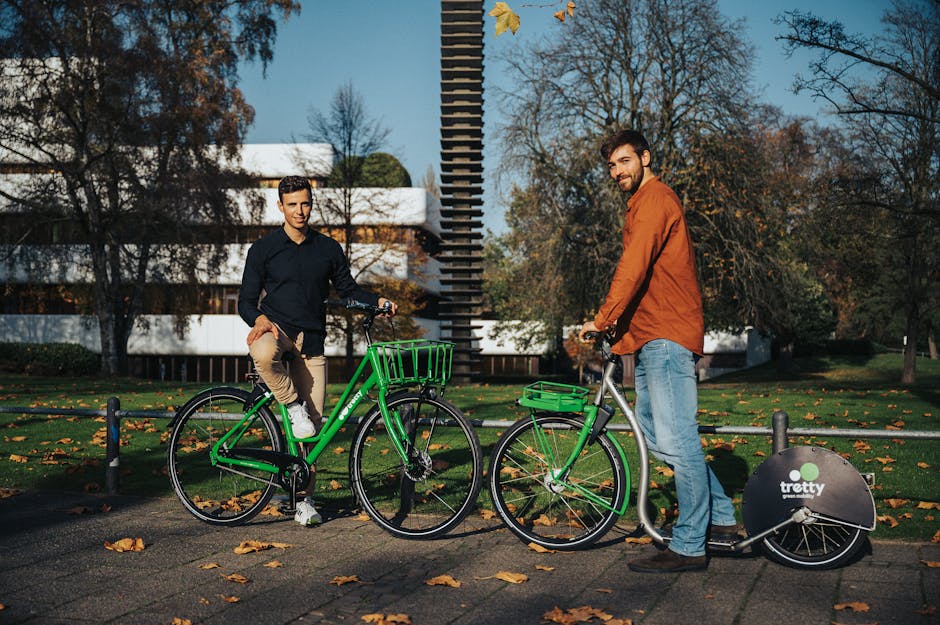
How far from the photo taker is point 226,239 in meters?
31.2

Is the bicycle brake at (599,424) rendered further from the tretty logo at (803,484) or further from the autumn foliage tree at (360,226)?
→ the autumn foliage tree at (360,226)

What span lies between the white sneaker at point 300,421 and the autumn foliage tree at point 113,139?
23.4m

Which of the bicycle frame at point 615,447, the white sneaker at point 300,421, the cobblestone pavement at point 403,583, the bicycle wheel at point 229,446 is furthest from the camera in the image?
the bicycle wheel at point 229,446

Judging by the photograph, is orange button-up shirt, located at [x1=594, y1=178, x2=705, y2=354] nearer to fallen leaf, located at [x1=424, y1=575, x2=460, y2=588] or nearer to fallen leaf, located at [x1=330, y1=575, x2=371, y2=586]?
fallen leaf, located at [x1=424, y1=575, x2=460, y2=588]

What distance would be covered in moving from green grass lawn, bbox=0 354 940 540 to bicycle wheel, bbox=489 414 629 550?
1.23 m

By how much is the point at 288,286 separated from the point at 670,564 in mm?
2893

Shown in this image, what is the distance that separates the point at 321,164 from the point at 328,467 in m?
32.3

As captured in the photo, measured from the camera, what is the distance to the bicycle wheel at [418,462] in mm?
5461

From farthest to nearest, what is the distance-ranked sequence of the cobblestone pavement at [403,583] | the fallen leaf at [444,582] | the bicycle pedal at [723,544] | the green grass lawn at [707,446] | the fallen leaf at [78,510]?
the green grass lawn at [707,446]
the fallen leaf at [78,510]
the bicycle pedal at [723,544]
the fallen leaf at [444,582]
the cobblestone pavement at [403,583]

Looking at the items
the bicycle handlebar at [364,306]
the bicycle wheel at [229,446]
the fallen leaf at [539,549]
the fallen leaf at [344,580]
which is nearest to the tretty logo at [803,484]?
the fallen leaf at [539,549]

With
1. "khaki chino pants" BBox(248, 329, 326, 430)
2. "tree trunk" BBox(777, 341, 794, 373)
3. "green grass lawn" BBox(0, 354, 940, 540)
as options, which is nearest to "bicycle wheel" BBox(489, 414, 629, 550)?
"green grass lawn" BBox(0, 354, 940, 540)

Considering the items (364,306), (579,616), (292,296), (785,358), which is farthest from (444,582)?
(785,358)

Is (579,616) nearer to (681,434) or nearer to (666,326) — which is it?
(681,434)

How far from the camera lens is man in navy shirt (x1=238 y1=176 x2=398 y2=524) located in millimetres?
5797
